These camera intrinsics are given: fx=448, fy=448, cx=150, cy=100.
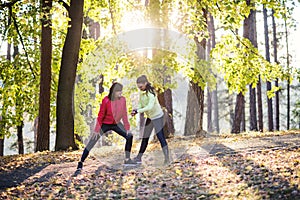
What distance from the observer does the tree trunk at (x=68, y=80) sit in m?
14.5

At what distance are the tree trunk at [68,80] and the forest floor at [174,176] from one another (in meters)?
2.73

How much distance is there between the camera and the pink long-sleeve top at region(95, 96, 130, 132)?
31.1ft

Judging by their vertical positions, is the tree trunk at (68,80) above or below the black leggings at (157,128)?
above

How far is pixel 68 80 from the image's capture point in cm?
1456

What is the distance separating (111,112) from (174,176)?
6.60 ft

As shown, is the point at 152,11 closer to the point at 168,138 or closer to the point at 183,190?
the point at 168,138

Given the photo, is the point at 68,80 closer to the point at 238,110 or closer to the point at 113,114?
the point at 113,114

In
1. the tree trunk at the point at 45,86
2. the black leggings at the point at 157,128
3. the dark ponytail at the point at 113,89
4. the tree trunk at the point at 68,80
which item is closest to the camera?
the dark ponytail at the point at 113,89

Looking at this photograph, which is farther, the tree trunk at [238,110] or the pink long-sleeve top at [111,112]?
the tree trunk at [238,110]

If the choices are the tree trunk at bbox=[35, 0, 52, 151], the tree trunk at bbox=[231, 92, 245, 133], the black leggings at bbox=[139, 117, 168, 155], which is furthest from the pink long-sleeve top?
the tree trunk at bbox=[231, 92, 245, 133]

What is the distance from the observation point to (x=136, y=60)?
574 inches

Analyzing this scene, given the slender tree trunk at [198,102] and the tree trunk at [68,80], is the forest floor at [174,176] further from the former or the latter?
the slender tree trunk at [198,102]

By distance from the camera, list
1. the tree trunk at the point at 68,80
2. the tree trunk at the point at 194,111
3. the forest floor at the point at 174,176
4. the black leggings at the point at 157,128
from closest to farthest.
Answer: the forest floor at the point at 174,176 < the black leggings at the point at 157,128 < the tree trunk at the point at 68,80 < the tree trunk at the point at 194,111

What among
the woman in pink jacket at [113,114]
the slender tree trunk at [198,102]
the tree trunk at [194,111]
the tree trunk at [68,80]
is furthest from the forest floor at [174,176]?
the tree trunk at [194,111]
